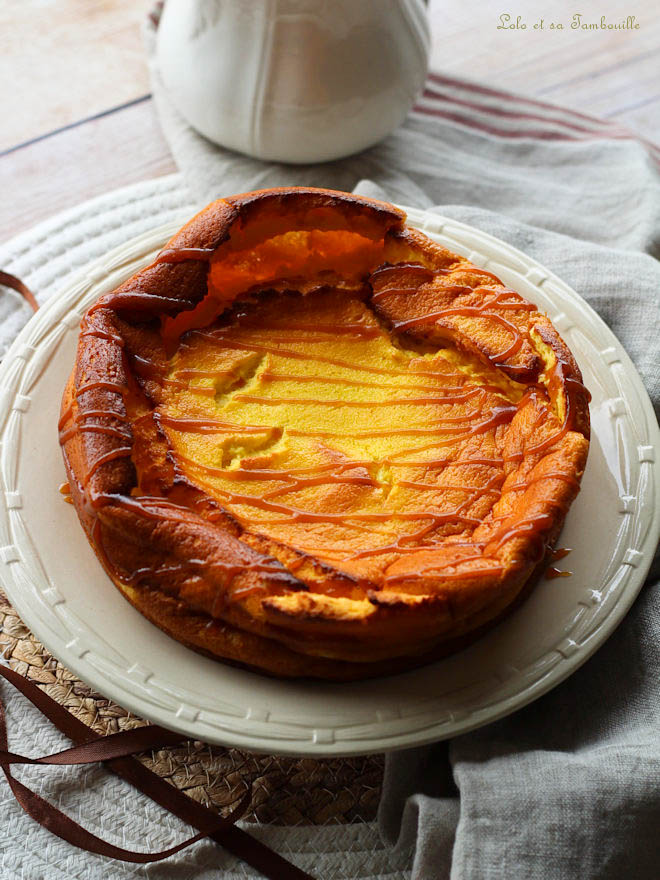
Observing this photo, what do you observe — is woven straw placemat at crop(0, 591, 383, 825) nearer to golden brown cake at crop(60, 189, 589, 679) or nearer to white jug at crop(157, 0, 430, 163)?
golden brown cake at crop(60, 189, 589, 679)

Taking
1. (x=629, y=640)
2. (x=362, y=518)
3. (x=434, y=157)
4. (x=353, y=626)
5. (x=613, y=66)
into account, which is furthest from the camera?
(x=613, y=66)

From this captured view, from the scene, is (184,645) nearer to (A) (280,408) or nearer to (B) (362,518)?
(B) (362,518)

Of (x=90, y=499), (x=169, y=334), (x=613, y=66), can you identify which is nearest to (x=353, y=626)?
(x=90, y=499)

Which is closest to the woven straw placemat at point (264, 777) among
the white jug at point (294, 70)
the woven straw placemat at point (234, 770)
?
the woven straw placemat at point (234, 770)

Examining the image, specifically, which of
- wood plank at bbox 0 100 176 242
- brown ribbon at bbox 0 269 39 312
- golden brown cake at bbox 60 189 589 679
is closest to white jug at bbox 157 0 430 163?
wood plank at bbox 0 100 176 242

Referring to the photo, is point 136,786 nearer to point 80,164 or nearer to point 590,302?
point 590,302

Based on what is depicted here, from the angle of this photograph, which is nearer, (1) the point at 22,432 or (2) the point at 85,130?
(1) the point at 22,432

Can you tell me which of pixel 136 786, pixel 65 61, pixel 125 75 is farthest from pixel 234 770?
pixel 65 61
